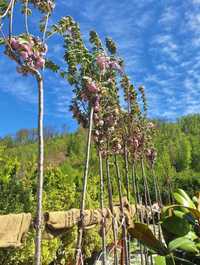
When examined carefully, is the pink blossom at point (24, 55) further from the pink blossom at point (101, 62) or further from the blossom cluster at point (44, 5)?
the pink blossom at point (101, 62)

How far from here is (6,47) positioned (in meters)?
A: 4.11

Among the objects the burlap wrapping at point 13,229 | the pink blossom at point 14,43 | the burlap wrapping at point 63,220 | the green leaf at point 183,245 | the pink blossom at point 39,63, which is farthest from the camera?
the burlap wrapping at point 63,220

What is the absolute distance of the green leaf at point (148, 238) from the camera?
121 cm

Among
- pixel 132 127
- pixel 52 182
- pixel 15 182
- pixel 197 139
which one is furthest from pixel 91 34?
pixel 197 139

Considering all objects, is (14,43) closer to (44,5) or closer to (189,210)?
(44,5)

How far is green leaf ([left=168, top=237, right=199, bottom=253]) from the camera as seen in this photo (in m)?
1.14

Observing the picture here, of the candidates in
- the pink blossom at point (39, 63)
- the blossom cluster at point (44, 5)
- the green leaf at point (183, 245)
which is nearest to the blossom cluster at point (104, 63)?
the blossom cluster at point (44, 5)

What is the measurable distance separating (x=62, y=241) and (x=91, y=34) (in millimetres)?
7294

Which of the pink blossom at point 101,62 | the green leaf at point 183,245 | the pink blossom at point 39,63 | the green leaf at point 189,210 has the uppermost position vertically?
the pink blossom at point 101,62

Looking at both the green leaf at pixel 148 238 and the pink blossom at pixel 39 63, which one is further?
the pink blossom at pixel 39 63

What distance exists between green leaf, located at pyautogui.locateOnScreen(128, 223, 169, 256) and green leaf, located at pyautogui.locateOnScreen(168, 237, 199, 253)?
53 mm

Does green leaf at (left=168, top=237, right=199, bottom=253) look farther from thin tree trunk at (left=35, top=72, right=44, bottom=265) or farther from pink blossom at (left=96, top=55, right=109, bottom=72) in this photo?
pink blossom at (left=96, top=55, right=109, bottom=72)

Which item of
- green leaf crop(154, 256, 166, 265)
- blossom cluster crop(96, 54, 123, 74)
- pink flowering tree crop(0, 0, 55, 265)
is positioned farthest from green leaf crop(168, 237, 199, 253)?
blossom cluster crop(96, 54, 123, 74)

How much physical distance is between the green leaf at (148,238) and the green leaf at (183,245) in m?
0.05
